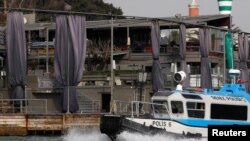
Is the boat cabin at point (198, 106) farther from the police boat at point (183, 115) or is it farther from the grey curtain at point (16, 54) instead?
the grey curtain at point (16, 54)

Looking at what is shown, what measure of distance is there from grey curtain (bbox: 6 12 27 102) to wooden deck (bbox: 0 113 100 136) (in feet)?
8.36

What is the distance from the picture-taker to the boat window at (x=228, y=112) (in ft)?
95.0

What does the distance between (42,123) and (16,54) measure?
4.92 meters

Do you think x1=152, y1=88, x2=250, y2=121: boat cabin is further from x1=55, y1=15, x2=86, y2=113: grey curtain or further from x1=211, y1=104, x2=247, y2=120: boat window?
x1=55, y1=15, x2=86, y2=113: grey curtain

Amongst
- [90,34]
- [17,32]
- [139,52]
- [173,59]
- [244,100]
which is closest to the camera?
[244,100]

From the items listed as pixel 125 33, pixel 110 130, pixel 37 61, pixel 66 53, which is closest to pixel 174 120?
pixel 110 130

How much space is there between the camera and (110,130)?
1041 inches

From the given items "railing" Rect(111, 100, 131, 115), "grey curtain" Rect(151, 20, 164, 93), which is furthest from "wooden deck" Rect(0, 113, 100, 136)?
"grey curtain" Rect(151, 20, 164, 93)

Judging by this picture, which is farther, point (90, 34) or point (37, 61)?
point (90, 34)

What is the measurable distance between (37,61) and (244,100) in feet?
98.6

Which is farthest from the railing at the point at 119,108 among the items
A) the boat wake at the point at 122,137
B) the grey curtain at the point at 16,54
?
the grey curtain at the point at 16,54

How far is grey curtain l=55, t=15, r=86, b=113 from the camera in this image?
4069cm

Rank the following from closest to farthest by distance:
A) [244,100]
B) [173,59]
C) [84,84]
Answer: [244,100]
[84,84]
[173,59]

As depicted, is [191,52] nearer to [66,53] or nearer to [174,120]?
[66,53]
